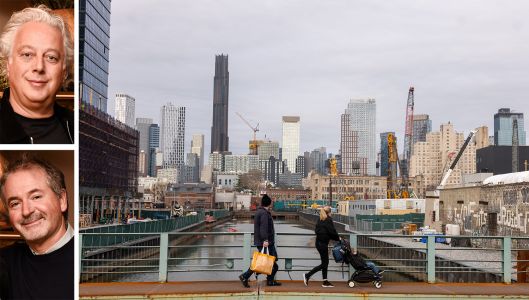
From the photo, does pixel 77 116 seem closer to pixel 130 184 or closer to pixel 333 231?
pixel 333 231

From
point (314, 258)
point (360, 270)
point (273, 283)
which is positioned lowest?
point (273, 283)

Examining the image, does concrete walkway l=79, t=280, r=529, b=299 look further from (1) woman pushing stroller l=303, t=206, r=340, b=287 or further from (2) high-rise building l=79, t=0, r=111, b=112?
(2) high-rise building l=79, t=0, r=111, b=112

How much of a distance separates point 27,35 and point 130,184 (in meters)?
127

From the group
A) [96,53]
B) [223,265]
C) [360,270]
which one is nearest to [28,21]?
[360,270]

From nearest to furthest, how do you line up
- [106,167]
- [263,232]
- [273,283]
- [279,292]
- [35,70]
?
[35,70]
[279,292]
[263,232]
[273,283]
[106,167]

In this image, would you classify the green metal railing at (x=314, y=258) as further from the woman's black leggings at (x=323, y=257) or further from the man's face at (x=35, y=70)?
the man's face at (x=35, y=70)

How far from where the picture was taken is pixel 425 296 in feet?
38.4

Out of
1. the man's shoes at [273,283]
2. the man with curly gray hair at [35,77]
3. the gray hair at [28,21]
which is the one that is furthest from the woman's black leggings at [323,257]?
the gray hair at [28,21]

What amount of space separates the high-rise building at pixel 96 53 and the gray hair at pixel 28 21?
309ft

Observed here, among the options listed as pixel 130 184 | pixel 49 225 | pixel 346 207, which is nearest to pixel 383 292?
pixel 49 225

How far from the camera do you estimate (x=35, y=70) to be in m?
3.59

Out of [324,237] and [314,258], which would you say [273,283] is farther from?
[324,237]

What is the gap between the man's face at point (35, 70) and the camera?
3.60 m

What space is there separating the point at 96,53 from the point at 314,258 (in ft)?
324
